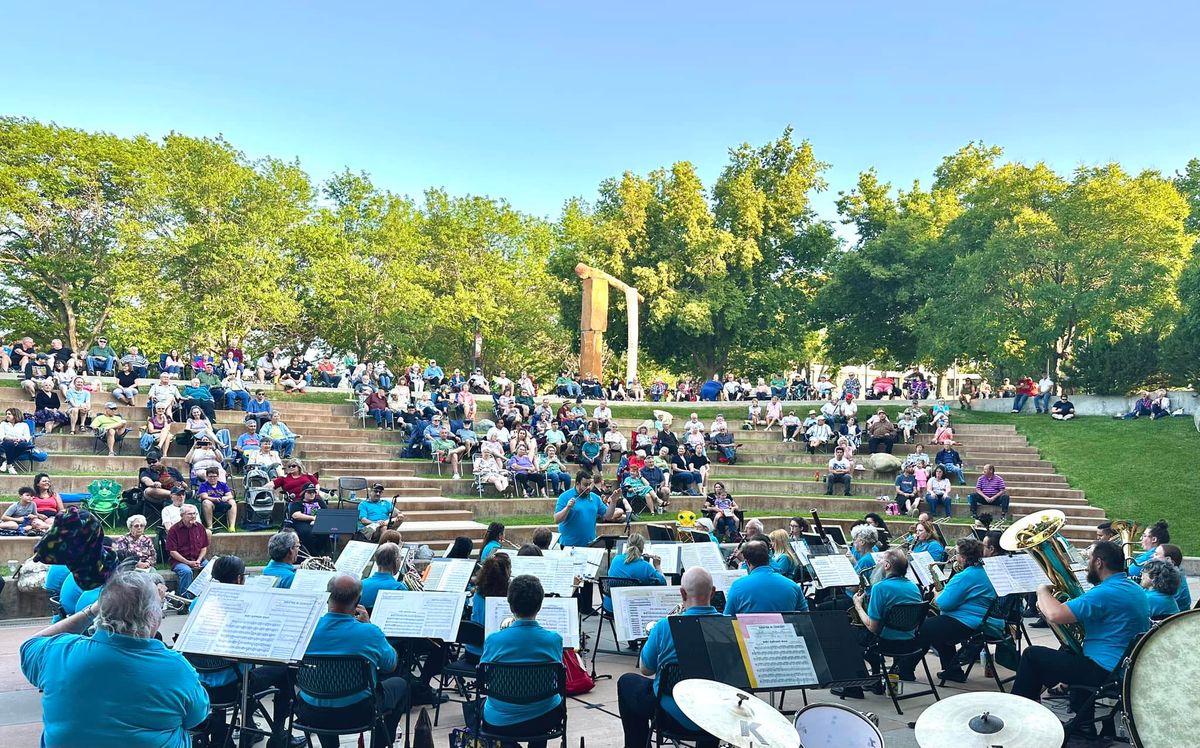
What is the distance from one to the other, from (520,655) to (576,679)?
2.54 meters

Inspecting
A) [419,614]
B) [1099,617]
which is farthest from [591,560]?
[1099,617]

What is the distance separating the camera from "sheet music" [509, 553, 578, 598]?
754 centimetres

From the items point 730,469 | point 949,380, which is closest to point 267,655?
point 730,469

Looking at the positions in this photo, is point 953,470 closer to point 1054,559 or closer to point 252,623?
point 1054,559

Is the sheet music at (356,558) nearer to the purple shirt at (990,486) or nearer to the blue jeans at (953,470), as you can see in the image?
the purple shirt at (990,486)

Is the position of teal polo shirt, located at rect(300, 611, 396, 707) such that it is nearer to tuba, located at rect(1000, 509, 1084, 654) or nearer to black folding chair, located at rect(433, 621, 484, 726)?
black folding chair, located at rect(433, 621, 484, 726)

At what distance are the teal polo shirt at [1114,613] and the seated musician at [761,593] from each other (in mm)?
1895

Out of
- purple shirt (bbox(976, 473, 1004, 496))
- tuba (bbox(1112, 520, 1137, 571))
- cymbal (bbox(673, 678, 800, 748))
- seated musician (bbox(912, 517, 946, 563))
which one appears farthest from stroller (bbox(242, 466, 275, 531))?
purple shirt (bbox(976, 473, 1004, 496))

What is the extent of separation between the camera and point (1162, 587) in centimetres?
686

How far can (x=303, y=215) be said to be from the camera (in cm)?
3859

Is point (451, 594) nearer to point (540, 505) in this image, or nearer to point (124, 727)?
point (124, 727)

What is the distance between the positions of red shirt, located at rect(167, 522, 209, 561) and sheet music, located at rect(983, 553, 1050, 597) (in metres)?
9.23

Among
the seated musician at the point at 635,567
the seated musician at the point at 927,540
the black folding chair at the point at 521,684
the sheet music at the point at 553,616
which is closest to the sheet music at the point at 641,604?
the sheet music at the point at 553,616

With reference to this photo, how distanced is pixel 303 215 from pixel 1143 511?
1265 inches
